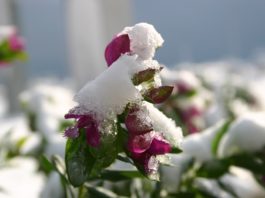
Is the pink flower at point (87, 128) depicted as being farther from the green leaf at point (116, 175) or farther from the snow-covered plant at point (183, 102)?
the snow-covered plant at point (183, 102)

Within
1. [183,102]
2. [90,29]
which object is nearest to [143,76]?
[183,102]

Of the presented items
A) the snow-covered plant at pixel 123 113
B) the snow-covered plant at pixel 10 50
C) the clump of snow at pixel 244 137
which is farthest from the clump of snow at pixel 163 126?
the snow-covered plant at pixel 10 50

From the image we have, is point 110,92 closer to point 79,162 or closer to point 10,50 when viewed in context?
point 79,162

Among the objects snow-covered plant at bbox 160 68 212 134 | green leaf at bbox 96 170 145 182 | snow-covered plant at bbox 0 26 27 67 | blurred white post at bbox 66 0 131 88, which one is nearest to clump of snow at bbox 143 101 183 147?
green leaf at bbox 96 170 145 182

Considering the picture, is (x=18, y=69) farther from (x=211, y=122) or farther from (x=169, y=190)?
(x=169, y=190)

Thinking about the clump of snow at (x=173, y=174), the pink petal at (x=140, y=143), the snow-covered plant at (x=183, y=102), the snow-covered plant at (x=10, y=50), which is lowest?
the pink petal at (x=140, y=143)

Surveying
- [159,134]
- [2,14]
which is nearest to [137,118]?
[159,134]

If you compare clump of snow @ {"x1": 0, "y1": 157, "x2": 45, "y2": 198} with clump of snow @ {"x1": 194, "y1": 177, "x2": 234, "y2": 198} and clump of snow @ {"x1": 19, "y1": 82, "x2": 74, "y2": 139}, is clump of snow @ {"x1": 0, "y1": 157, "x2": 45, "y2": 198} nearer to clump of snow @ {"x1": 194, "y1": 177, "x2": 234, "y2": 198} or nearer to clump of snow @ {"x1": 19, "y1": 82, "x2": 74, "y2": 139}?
clump of snow @ {"x1": 19, "y1": 82, "x2": 74, "y2": 139}

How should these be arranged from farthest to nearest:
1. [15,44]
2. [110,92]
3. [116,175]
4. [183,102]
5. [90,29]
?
[90,29] → [15,44] → [183,102] → [116,175] → [110,92]
